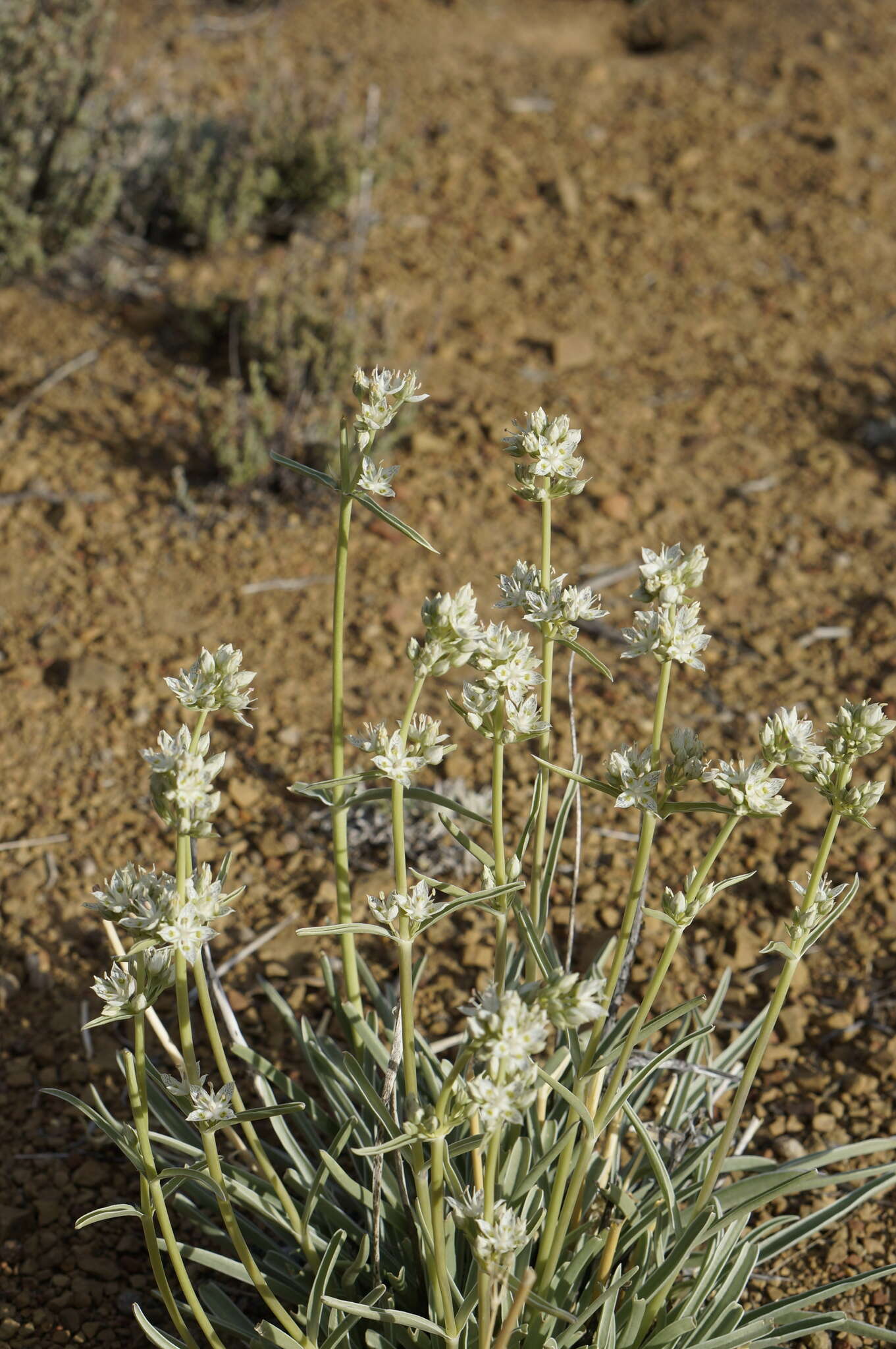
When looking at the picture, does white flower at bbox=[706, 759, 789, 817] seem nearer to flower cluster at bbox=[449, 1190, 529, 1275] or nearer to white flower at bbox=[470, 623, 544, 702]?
white flower at bbox=[470, 623, 544, 702]

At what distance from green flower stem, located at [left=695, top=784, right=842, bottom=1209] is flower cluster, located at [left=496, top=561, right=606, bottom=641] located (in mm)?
479

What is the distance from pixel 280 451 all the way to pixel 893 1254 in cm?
329

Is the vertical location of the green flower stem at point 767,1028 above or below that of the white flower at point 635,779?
below

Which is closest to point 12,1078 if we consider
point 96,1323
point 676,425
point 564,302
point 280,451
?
point 96,1323

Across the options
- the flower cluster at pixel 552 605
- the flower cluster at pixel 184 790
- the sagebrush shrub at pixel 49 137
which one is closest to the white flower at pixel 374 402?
the flower cluster at pixel 552 605

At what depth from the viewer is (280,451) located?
464cm

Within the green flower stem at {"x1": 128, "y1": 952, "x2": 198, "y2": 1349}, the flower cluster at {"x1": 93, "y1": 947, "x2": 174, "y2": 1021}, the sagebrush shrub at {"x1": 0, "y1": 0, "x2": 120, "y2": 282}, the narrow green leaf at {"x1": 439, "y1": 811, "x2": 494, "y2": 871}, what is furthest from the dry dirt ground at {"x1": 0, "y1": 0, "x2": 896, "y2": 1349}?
the narrow green leaf at {"x1": 439, "y1": 811, "x2": 494, "y2": 871}

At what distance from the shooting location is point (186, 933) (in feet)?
5.38

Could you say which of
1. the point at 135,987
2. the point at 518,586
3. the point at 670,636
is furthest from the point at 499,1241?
the point at 518,586

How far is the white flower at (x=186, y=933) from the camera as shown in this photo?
162 centimetres

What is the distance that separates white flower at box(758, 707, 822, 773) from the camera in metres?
1.76

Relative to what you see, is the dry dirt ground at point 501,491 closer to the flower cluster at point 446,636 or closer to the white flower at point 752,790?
the white flower at point 752,790

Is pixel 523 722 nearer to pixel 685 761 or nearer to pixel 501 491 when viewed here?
pixel 685 761

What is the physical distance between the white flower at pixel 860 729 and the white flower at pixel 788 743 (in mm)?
48
